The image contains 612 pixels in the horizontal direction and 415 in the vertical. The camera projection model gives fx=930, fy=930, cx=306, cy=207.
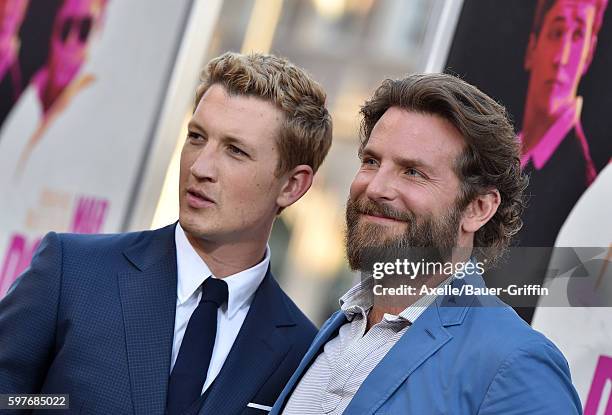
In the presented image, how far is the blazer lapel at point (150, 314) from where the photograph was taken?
221cm

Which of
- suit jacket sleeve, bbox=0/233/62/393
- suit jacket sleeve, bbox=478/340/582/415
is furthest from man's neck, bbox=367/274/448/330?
suit jacket sleeve, bbox=0/233/62/393

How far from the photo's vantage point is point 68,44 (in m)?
4.33

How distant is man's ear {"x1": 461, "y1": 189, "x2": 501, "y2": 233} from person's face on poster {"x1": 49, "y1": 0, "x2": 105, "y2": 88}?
2.70m

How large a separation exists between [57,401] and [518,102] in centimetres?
154

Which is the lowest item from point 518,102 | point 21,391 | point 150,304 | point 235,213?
point 21,391

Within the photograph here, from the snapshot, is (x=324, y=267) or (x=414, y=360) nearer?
(x=414, y=360)

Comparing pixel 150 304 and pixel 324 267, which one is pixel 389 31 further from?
pixel 150 304

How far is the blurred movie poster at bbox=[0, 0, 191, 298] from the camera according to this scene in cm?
428

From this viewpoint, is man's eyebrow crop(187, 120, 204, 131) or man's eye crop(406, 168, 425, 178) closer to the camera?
man's eye crop(406, 168, 425, 178)

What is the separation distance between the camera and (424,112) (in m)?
2.12

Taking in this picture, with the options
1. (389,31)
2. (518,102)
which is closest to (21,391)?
(518,102)

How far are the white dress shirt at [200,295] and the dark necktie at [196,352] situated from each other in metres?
0.03

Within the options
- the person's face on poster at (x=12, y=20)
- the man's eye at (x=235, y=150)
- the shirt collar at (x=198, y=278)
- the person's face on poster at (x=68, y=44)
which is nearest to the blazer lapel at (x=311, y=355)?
the shirt collar at (x=198, y=278)

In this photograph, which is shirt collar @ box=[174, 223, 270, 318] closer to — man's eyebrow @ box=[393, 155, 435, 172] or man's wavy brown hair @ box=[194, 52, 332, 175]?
man's wavy brown hair @ box=[194, 52, 332, 175]
